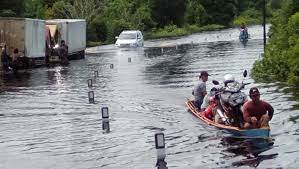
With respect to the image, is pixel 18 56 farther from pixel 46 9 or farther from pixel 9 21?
pixel 46 9

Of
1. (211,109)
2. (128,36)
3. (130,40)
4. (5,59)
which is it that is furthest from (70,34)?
(211,109)

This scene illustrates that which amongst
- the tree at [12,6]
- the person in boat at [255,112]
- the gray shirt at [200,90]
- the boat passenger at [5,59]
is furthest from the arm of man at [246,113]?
the tree at [12,6]

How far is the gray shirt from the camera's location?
20553 millimetres

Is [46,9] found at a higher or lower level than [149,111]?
higher

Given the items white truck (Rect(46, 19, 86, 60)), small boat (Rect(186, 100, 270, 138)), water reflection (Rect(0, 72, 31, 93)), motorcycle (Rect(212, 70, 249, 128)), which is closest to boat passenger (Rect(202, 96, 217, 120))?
small boat (Rect(186, 100, 270, 138))

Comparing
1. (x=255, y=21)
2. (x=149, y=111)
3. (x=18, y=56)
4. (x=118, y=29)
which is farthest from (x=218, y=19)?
(x=149, y=111)

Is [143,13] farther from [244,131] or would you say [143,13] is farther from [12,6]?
[244,131]

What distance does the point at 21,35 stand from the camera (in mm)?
40469

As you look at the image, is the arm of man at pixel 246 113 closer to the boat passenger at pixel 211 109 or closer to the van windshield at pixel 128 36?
the boat passenger at pixel 211 109

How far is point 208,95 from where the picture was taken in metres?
19.5

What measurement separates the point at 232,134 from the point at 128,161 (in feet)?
10.6

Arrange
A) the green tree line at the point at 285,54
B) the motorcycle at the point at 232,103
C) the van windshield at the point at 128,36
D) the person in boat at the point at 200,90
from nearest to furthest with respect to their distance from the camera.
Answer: the motorcycle at the point at 232,103, the person in boat at the point at 200,90, the green tree line at the point at 285,54, the van windshield at the point at 128,36

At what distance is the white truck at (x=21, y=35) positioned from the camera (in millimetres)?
40500

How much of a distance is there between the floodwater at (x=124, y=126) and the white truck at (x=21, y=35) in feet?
16.5
